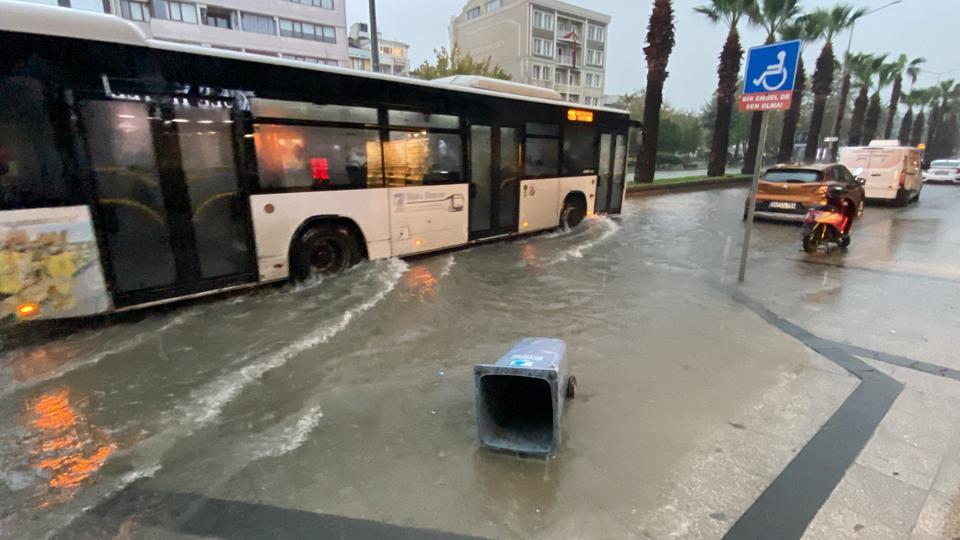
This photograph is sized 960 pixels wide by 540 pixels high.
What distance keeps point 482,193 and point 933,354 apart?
6810mm

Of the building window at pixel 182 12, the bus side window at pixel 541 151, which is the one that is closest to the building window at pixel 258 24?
the building window at pixel 182 12

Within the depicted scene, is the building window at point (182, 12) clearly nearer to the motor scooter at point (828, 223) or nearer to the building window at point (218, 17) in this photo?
the building window at point (218, 17)

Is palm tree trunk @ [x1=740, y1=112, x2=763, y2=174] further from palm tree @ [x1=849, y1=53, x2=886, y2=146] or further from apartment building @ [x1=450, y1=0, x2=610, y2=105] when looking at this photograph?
apartment building @ [x1=450, y1=0, x2=610, y2=105]

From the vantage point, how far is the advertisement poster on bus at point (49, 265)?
4621 mm

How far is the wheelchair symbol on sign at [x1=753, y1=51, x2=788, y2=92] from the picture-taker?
6.48 meters

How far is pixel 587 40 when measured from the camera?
63.9 m

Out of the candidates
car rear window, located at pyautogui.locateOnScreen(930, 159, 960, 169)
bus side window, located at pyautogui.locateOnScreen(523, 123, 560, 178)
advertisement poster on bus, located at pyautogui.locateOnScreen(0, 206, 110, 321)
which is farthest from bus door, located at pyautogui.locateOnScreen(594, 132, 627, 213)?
car rear window, located at pyautogui.locateOnScreen(930, 159, 960, 169)

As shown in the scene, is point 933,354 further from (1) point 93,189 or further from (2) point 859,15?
(2) point 859,15

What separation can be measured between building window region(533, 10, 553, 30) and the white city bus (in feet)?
183

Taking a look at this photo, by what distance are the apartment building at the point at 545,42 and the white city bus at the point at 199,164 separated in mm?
51405

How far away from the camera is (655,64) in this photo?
20.7m

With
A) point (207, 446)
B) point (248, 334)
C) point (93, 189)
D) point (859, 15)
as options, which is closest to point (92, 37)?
point (93, 189)

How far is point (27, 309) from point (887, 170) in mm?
22780

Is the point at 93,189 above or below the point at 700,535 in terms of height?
above
